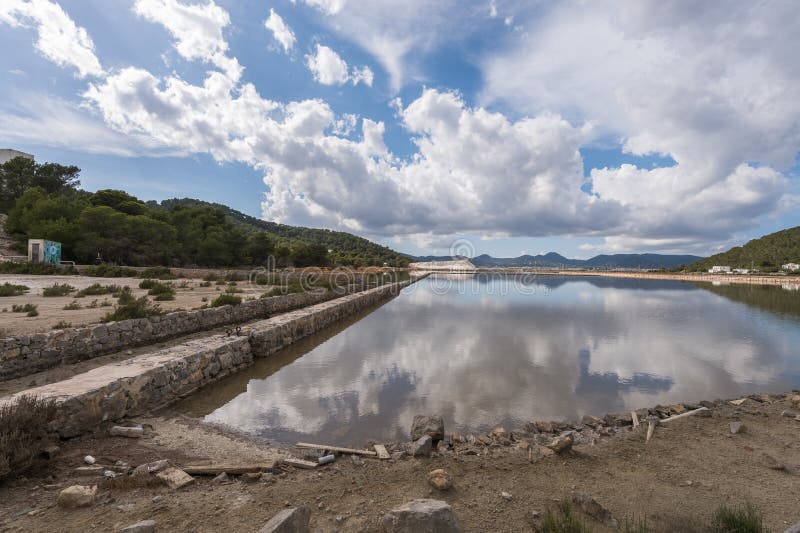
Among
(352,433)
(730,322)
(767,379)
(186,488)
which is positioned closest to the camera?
(186,488)

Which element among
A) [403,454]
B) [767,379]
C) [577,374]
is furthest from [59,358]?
[767,379]

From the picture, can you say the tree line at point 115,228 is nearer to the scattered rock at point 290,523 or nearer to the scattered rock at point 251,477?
the scattered rock at point 251,477

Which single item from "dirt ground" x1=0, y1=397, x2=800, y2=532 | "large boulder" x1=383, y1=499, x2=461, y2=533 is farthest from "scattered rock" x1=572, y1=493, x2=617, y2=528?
"large boulder" x1=383, y1=499, x2=461, y2=533

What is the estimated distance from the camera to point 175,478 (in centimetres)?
346

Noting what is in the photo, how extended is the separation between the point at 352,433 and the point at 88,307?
9949 millimetres

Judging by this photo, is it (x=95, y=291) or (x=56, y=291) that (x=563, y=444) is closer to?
(x=95, y=291)

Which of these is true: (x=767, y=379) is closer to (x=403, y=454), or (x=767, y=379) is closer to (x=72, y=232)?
(x=403, y=454)

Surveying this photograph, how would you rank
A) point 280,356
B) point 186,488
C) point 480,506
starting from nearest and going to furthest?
point 480,506, point 186,488, point 280,356

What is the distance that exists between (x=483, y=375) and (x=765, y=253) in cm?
10811

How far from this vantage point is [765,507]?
317 cm

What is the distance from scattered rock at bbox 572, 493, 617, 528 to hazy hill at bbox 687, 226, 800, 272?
319ft

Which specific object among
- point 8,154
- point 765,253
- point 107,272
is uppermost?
point 8,154

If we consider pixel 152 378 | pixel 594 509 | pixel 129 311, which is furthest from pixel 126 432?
pixel 594 509

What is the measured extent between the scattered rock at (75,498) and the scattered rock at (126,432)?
1.82 meters
